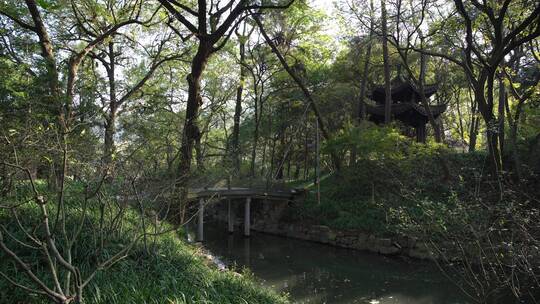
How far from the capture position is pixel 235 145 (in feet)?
57.6

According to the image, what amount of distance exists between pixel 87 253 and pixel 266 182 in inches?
502

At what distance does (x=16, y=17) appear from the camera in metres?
7.56

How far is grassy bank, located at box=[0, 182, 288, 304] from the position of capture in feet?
11.5

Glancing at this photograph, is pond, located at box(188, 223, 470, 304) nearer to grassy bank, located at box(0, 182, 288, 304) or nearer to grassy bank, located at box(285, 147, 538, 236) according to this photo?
grassy bank, located at box(285, 147, 538, 236)

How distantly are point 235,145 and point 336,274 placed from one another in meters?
8.55

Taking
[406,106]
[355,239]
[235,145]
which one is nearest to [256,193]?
[235,145]

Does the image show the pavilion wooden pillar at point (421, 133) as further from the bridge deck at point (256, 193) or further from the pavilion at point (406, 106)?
the bridge deck at point (256, 193)

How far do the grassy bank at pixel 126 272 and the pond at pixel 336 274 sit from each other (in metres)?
3.39

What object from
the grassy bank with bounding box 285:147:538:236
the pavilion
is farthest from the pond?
the pavilion

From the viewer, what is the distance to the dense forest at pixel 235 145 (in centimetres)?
396

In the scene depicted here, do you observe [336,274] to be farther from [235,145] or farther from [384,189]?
[235,145]

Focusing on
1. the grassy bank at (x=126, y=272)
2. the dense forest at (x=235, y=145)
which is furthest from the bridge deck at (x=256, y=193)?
the grassy bank at (x=126, y=272)

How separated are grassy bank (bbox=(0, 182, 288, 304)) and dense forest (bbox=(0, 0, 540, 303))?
2 cm

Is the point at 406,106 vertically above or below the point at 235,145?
above
